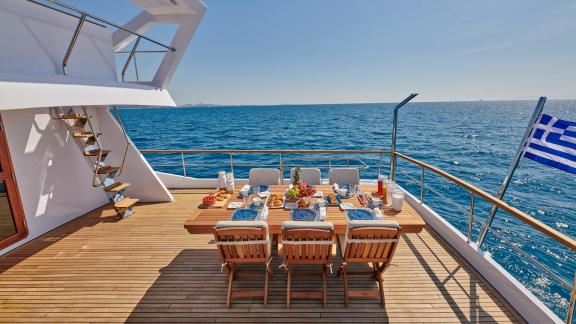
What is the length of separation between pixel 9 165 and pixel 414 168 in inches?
557

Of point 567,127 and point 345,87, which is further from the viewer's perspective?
point 345,87

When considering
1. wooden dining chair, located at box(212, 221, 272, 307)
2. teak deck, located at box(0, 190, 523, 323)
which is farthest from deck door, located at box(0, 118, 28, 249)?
wooden dining chair, located at box(212, 221, 272, 307)

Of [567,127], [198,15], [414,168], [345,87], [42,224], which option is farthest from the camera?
[345,87]

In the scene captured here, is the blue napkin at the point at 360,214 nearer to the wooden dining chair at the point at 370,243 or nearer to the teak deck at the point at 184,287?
the wooden dining chair at the point at 370,243

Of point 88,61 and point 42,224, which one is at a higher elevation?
point 88,61

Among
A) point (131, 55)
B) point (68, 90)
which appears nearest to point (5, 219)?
point (68, 90)


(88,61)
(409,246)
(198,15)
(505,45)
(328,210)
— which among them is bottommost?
(409,246)

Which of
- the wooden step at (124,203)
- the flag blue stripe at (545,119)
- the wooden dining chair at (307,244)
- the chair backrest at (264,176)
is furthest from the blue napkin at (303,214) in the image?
the wooden step at (124,203)

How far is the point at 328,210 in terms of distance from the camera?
103 inches

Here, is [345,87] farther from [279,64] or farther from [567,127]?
[567,127]

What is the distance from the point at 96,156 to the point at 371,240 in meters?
4.93

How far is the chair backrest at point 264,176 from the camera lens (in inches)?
152

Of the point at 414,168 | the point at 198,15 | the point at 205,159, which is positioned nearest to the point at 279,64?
the point at 205,159

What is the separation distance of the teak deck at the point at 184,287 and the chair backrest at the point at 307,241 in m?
0.49
